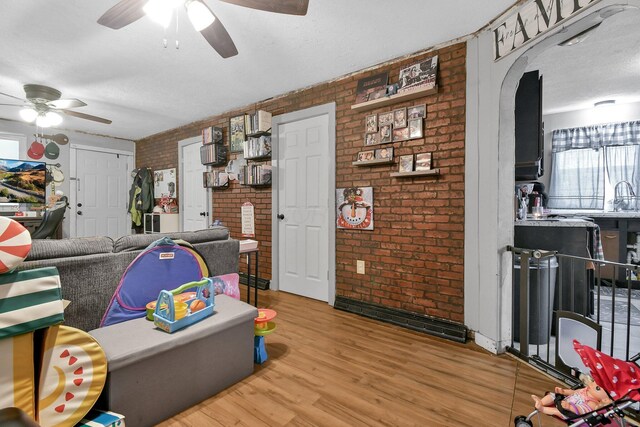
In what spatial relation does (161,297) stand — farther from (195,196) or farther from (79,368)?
(195,196)

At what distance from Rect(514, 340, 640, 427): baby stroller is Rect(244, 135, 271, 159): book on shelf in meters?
3.39

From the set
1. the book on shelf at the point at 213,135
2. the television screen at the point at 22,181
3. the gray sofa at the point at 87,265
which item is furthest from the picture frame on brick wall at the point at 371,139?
the television screen at the point at 22,181

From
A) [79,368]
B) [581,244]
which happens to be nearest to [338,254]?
[581,244]

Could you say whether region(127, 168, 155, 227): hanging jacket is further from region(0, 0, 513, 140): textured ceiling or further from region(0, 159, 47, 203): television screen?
region(0, 0, 513, 140): textured ceiling

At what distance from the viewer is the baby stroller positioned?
1096mm

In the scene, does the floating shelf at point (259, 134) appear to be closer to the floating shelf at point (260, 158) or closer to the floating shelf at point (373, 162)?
the floating shelf at point (260, 158)

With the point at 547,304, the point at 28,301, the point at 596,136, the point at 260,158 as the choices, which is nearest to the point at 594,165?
the point at 596,136

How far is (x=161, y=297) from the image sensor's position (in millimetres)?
1616

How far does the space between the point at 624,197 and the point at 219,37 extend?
5734mm

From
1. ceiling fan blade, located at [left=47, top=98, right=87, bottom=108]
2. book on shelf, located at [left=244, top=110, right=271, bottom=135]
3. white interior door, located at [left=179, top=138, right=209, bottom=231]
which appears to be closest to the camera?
ceiling fan blade, located at [left=47, top=98, right=87, bottom=108]

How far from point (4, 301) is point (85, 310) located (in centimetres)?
63

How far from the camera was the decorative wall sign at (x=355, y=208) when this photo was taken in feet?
9.86

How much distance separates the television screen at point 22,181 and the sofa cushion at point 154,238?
447cm

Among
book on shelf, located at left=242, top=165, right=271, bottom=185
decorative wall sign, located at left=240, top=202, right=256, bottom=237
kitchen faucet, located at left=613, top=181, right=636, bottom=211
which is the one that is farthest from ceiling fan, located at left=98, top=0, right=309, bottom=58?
kitchen faucet, located at left=613, top=181, right=636, bottom=211
